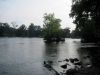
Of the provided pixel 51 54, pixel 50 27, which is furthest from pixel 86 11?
pixel 50 27

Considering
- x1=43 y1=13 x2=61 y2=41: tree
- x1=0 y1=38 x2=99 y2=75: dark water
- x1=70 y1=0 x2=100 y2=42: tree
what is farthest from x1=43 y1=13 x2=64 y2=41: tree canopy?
x1=70 y1=0 x2=100 y2=42: tree

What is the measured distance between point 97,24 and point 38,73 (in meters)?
18.4

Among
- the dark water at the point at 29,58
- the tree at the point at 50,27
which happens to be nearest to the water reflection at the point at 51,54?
the dark water at the point at 29,58

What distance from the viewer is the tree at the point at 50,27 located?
130875 mm

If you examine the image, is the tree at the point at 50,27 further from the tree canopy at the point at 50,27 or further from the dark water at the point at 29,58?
the dark water at the point at 29,58

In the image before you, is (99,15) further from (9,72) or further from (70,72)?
(9,72)

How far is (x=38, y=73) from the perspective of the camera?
1104 inches

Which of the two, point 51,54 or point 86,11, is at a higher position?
point 86,11

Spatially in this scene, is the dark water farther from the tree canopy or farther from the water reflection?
the tree canopy

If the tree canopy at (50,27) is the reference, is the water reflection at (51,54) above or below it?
below

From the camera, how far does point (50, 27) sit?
132250mm

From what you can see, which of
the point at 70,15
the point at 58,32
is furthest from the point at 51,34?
the point at 70,15

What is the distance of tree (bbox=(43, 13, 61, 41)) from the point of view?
130875 mm

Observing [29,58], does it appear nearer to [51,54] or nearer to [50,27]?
[51,54]
